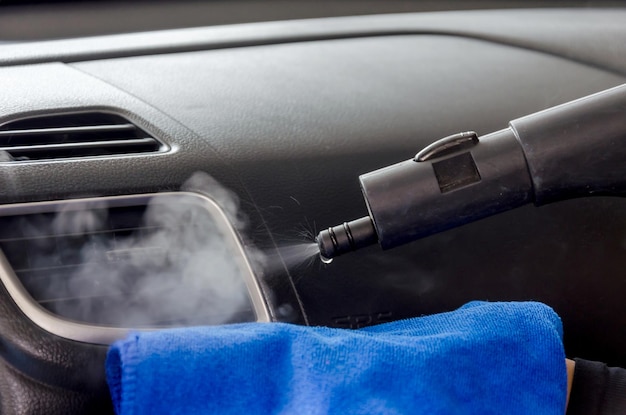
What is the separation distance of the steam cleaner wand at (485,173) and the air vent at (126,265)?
0.57ft

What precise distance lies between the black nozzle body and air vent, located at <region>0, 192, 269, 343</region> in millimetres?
155

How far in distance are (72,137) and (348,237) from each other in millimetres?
339

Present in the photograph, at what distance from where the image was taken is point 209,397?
57cm

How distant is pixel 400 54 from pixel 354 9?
294 millimetres

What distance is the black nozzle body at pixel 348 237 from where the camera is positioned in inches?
24.0

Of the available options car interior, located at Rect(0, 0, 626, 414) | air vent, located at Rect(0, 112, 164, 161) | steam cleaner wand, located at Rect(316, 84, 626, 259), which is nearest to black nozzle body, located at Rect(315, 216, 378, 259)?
steam cleaner wand, located at Rect(316, 84, 626, 259)

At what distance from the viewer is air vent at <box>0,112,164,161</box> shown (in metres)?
0.75

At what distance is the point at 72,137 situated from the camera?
0.78 m

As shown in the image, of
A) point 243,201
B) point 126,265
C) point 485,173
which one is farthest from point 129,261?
point 485,173

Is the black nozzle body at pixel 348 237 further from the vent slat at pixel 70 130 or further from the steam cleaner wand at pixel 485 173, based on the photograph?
the vent slat at pixel 70 130

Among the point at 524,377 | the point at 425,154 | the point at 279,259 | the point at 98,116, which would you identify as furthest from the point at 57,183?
the point at 524,377

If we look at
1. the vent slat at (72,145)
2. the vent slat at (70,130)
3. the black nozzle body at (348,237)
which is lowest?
the black nozzle body at (348,237)

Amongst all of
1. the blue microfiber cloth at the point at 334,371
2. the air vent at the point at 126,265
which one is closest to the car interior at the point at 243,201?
the air vent at the point at 126,265

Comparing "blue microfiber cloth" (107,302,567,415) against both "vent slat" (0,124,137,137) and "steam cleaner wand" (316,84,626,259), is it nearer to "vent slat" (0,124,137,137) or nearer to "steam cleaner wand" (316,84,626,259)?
"steam cleaner wand" (316,84,626,259)
